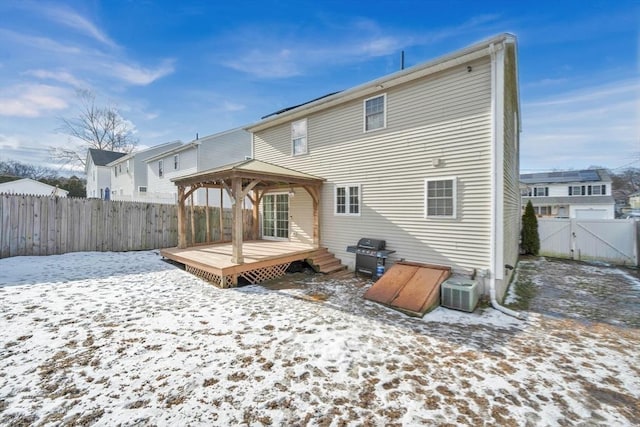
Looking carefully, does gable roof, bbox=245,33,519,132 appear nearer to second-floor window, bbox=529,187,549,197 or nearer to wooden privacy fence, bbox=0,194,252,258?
wooden privacy fence, bbox=0,194,252,258

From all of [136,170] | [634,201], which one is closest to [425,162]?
[136,170]

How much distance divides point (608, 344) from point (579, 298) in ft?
8.86

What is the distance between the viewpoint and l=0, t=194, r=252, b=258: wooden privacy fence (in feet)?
27.1

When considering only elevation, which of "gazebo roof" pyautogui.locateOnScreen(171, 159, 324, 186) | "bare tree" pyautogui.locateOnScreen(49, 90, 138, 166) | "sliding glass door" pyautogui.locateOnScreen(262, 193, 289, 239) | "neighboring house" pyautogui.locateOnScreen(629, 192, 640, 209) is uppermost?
"bare tree" pyautogui.locateOnScreen(49, 90, 138, 166)

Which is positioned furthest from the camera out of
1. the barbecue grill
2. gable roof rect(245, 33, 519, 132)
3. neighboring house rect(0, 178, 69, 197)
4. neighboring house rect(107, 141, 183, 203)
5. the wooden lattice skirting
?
neighboring house rect(0, 178, 69, 197)

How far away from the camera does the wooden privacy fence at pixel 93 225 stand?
827cm

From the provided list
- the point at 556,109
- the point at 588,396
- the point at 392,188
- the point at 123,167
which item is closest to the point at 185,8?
the point at 392,188

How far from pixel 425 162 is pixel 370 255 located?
2.82 meters

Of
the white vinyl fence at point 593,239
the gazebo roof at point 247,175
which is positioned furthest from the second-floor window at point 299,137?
the white vinyl fence at point 593,239

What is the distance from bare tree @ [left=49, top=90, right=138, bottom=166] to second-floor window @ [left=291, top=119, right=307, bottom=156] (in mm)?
30431

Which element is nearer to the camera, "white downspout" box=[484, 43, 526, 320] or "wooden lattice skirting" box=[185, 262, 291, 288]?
"white downspout" box=[484, 43, 526, 320]

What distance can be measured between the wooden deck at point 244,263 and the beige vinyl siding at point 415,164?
1.46 metres

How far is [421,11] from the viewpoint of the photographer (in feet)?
28.4

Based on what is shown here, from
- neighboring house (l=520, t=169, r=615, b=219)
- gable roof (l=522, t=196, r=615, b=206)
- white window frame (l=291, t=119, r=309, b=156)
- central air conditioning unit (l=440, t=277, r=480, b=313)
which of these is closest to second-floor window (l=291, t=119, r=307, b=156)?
white window frame (l=291, t=119, r=309, b=156)
